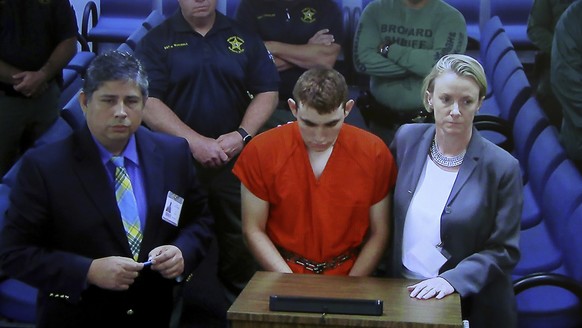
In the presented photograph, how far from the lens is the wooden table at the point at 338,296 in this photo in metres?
1.95

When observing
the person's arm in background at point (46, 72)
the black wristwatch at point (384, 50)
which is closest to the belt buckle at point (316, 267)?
the black wristwatch at point (384, 50)

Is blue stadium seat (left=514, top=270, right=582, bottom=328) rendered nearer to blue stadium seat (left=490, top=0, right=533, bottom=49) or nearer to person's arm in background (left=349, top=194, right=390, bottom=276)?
person's arm in background (left=349, top=194, right=390, bottom=276)

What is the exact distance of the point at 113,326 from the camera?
2.33 metres

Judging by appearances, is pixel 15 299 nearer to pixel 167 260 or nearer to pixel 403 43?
pixel 167 260

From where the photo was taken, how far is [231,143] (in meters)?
3.14

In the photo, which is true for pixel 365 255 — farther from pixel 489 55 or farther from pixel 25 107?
pixel 25 107

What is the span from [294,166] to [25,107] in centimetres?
151

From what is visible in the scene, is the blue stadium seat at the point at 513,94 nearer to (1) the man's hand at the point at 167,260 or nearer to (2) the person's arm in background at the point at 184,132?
(2) the person's arm in background at the point at 184,132

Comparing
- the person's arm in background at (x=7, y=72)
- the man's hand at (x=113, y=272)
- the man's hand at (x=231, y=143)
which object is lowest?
the man's hand at (x=113, y=272)

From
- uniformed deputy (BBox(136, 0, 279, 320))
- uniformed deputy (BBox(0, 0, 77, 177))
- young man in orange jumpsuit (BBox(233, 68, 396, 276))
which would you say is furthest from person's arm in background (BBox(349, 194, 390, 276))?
uniformed deputy (BBox(0, 0, 77, 177))

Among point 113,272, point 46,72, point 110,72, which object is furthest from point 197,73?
point 113,272

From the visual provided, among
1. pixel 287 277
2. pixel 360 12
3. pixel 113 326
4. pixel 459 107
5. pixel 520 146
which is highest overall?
pixel 360 12

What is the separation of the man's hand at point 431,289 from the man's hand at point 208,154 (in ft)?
3.81

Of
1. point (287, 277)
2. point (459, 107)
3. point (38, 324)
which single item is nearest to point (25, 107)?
point (38, 324)
